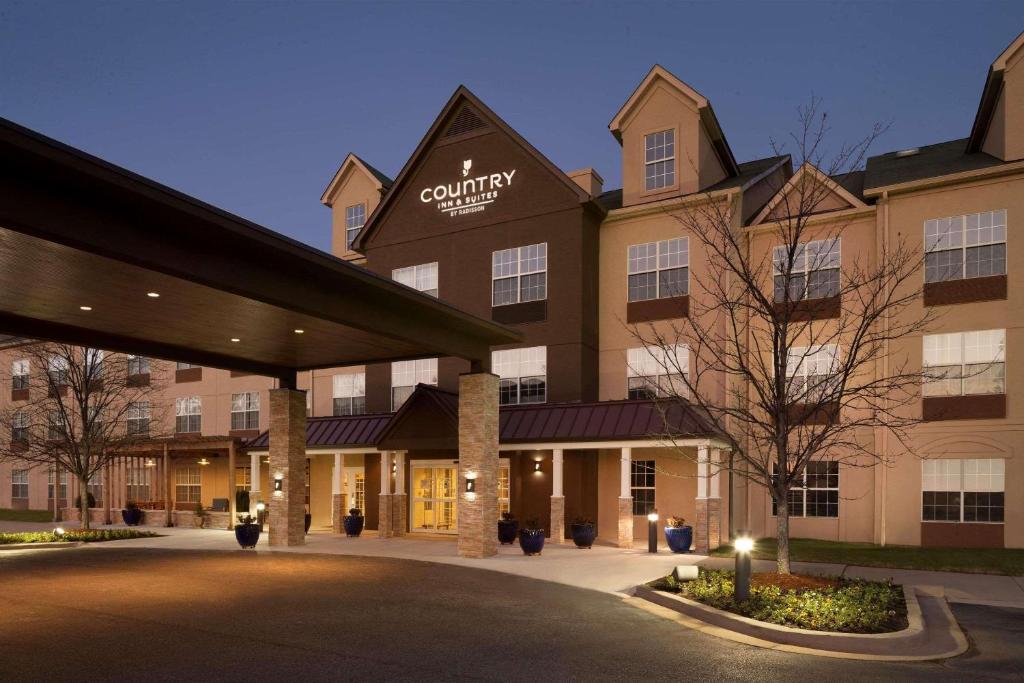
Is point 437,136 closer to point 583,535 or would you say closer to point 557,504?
point 557,504

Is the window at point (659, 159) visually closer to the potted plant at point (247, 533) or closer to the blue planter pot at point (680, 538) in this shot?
the blue planter pot at point (680, 538)

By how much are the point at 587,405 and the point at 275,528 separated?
34.2 ft

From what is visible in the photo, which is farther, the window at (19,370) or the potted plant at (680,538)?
the window at (19,370)

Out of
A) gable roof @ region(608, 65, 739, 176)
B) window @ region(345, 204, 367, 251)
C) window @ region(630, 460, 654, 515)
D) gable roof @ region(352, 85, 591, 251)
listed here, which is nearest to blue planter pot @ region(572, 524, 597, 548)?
window @ region(630, 460, 654, 515)

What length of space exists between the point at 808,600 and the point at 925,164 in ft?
61.5

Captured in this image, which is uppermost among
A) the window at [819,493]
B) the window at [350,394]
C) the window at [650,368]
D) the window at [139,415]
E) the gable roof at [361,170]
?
the gable roof at [361,170]

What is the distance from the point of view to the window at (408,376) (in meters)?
28.9

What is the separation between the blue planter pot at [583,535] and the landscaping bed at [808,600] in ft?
23.6

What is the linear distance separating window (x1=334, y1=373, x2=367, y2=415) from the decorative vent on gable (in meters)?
10.8

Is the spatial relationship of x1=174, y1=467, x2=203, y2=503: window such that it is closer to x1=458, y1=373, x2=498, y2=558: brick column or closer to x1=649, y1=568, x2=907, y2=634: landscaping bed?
x1=458, y1=373, x2=498, y2=558: brick column

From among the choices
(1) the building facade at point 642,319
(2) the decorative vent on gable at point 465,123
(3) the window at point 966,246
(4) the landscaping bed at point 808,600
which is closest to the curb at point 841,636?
(4) the landscaping bed at point 808,600

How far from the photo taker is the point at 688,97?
86.0 feet

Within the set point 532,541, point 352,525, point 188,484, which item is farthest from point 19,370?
point 532,541

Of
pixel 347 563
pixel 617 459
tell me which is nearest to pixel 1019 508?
pixel 617 459
